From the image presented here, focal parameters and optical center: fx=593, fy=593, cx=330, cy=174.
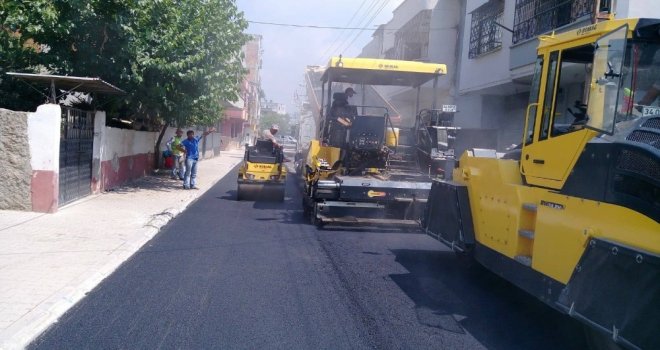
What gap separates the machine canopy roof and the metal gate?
16.9 feet

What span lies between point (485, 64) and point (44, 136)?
12.8m

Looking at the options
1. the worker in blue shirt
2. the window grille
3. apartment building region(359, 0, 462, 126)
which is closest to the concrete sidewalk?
the worker in blue shirt

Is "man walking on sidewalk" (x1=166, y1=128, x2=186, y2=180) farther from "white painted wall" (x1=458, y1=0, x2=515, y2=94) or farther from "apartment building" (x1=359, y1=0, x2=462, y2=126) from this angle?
"white painted wall" (x1=458, y1=0, x2=515, y2=94)

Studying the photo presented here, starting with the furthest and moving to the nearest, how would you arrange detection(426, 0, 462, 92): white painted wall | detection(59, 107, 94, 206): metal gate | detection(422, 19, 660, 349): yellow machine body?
detection(426, 0, 462, 92): white painted wall
detection(59, 107, 94, 206): metal gate
detection(422, 19, 660, 349): yellow machine body

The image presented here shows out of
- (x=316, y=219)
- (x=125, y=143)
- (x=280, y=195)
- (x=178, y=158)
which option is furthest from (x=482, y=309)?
(x=178, y=158)

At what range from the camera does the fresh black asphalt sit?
16.7ft

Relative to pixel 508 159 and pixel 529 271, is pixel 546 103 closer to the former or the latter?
pixel 508 159

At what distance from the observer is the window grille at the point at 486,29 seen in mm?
17594

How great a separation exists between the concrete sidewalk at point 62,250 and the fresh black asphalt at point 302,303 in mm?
187

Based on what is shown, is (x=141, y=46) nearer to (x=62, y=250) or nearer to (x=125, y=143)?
(x=125, y=143)

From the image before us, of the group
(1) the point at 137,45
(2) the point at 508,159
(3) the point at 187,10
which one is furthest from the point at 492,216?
(3) the point at 187,10

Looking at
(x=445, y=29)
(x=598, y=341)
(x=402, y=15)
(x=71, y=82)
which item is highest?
(x=402, y=15)

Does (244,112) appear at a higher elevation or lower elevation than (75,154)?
higher

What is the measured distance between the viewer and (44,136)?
10383mm
